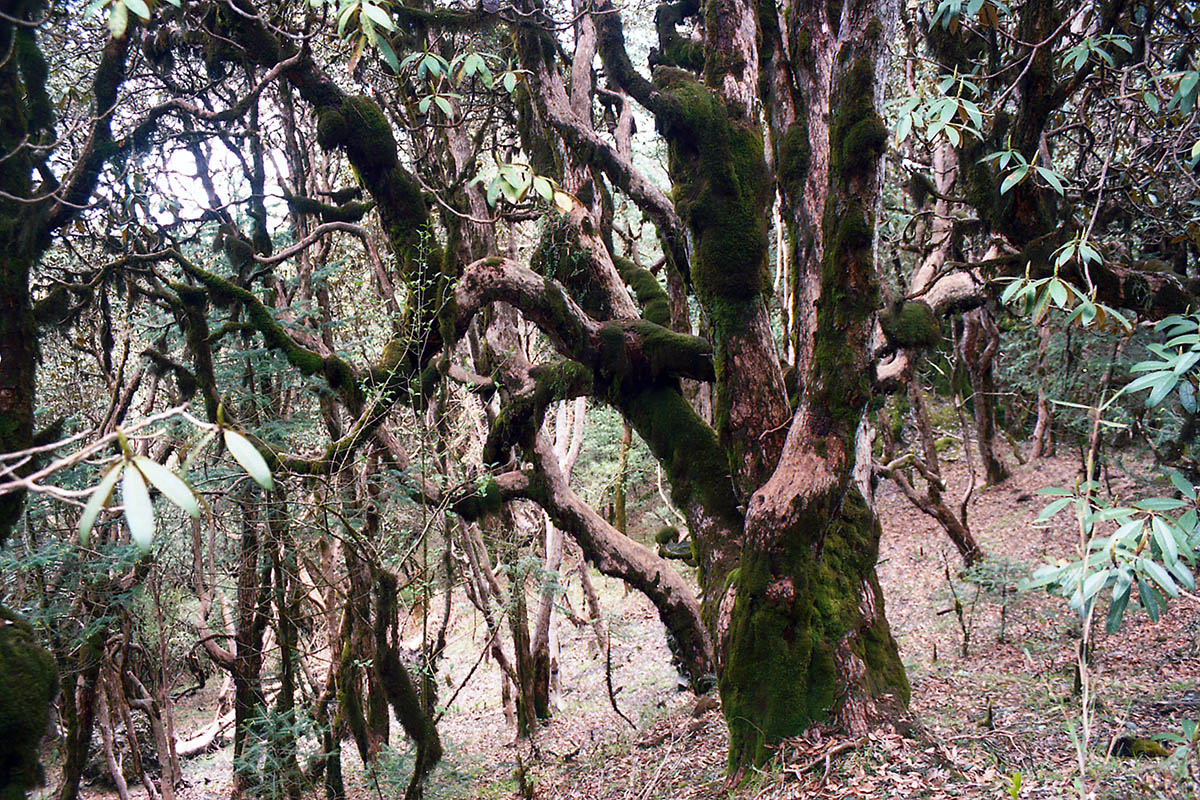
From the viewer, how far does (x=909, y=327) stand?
15.8ft

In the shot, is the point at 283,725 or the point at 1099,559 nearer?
the point at 1099,559

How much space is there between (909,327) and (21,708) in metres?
5.14

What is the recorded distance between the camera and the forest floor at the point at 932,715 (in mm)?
3697

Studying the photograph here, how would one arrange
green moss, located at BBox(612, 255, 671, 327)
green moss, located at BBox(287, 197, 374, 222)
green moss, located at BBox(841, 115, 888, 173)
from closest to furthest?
green moss, located at BBox(841, 115, 888, 173), green moss, located at BBox(287, 197, 374, 222), green moss, located at BBox(612, 255, 671, 327)

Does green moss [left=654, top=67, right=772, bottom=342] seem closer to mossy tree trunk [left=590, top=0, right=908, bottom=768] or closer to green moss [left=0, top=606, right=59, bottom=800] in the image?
mossy tree trunk [left=590, top=0, right=908, bottom=768]

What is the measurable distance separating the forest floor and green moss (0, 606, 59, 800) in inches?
116

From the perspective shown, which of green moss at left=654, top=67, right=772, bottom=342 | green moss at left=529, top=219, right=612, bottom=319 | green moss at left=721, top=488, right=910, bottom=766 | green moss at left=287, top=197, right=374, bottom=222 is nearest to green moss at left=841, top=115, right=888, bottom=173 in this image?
green moss at left=654, top=67, right=772, bottom=342

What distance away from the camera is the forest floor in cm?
370

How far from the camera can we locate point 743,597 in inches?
170

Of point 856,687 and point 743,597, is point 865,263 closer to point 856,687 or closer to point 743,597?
point 743,597

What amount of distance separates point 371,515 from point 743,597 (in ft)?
11.8

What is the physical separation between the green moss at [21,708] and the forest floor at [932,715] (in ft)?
9.68

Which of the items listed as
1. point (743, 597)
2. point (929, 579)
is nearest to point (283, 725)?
point (743, 597)

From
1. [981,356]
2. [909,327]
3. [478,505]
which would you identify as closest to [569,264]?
[478,505]
